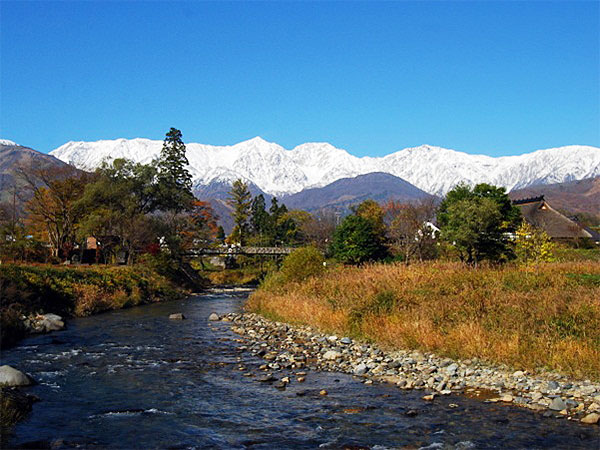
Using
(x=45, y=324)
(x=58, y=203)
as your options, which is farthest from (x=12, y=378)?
(x=58, y=203)

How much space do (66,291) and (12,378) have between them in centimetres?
1887

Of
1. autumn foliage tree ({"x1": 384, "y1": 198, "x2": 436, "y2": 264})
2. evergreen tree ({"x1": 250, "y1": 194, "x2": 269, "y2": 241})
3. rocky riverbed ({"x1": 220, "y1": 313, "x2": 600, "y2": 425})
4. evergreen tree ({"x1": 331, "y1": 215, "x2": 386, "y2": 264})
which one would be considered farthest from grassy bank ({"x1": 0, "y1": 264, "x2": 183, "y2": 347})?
evergreen tree ({"x1": 250, "y1": 194, "x2": 269, "y2": 241})

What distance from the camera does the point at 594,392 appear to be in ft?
39.5

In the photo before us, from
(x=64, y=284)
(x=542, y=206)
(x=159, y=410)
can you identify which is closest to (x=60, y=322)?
(x=64, y=284)

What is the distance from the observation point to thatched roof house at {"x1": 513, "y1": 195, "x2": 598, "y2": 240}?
6065 cm

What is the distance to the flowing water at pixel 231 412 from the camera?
397 inches

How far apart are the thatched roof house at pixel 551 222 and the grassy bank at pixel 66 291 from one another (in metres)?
44.0

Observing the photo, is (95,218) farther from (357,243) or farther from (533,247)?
(533,247)

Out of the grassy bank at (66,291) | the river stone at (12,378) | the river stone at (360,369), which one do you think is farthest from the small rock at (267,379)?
the grassy bank at (66,291)

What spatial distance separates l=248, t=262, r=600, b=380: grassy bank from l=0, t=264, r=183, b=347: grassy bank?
38.0 feet

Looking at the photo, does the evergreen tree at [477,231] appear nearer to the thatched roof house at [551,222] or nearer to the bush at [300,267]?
the bush at [300,267]

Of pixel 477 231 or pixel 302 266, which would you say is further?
pixel 477 231

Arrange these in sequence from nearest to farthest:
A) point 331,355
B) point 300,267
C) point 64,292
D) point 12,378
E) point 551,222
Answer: point 12,378 < point 331,355 < point 300,267 < point 64,292 < point 551,222

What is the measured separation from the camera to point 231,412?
39.5ft
